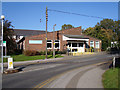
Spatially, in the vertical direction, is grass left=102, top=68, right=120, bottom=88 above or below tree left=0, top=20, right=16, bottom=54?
below

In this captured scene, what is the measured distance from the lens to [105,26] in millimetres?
65000

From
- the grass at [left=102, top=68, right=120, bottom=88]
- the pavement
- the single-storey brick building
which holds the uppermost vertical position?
the single-storey brick building

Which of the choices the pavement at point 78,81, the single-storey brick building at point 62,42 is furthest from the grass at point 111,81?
the single-storey brick building at point 62,42

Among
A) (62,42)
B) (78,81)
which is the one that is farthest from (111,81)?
(62,42)

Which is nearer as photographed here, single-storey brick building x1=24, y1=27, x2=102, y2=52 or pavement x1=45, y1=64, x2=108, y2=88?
pavement x1=45, y1=64, x2=108, y2=88

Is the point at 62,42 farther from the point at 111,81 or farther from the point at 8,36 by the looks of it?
the point at 111,81

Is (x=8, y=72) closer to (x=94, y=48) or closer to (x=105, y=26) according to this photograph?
(x=94, y=48)

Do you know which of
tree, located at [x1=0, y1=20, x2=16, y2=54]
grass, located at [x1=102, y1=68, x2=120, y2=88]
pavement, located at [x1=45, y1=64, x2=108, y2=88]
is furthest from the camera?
tree, located at [x1=0, y1=20, x2=16, y2=54]

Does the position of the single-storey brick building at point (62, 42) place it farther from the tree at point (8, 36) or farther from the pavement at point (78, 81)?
the pavement at point (78, 81)

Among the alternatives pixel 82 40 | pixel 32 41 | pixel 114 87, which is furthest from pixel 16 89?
pixel 82 40

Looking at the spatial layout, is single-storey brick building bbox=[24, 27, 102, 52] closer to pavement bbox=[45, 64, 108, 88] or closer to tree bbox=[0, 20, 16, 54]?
tree bbox=[0, 20, 16, 54]

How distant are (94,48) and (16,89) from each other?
34.4m

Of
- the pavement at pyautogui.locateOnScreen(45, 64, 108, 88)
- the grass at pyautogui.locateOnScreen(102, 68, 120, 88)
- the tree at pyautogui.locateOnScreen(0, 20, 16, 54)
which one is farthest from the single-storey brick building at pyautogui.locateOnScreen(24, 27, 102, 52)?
the grass at pyautogui.locateOnScreen(102, 68, 120, 88)

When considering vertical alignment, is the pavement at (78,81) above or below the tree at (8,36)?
below
